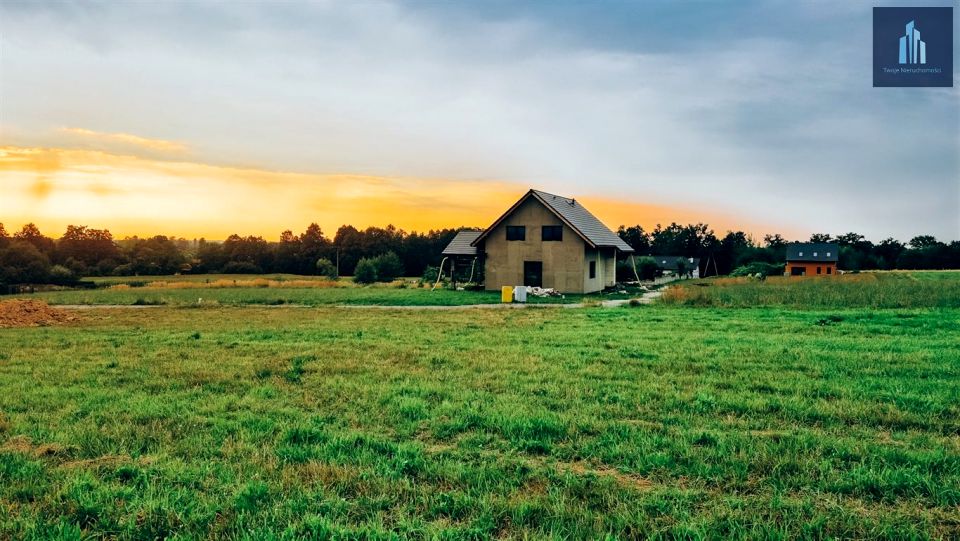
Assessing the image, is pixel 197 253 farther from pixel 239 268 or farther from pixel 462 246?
pixel 462 246

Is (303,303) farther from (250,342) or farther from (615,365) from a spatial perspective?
(615,365)

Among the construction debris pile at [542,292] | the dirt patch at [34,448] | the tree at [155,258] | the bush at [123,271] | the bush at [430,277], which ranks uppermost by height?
the tree at [155,258]

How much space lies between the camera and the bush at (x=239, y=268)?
76375mm

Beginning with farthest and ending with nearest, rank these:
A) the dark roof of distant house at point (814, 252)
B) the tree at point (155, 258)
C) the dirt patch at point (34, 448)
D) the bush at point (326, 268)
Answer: the dark roof of distant house at point (814, 252)
the bush at point (326, 268)
the tree at point (155, 258)
the dirt patch at point (34, 448)

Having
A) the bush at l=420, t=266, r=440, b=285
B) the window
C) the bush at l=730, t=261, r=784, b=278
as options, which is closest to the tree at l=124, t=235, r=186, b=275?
the bush at l=420, t=266, r=440, b=285

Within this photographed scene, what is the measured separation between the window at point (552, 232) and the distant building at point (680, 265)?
4931 cm

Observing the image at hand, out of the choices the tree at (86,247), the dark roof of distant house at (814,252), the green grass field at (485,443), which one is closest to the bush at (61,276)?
the tree at (86,247)

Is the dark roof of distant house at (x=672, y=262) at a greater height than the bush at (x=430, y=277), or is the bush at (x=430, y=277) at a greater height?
the dark roof of distant house at (x=672, y=262)

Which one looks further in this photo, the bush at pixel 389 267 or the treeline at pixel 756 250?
the treeline at pixel 756 250

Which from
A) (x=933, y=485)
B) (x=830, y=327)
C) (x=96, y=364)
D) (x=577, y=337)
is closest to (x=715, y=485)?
(x=933, y=485)

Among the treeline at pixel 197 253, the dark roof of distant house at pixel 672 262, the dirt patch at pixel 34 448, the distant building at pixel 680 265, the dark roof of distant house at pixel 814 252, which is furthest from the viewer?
the dark roof of distant house at pixel 814 252

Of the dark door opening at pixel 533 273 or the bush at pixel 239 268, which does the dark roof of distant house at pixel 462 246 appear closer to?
the dark door opening at pixel 533 273

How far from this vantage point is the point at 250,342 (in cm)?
1380

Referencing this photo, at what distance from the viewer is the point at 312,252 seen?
85000mm
